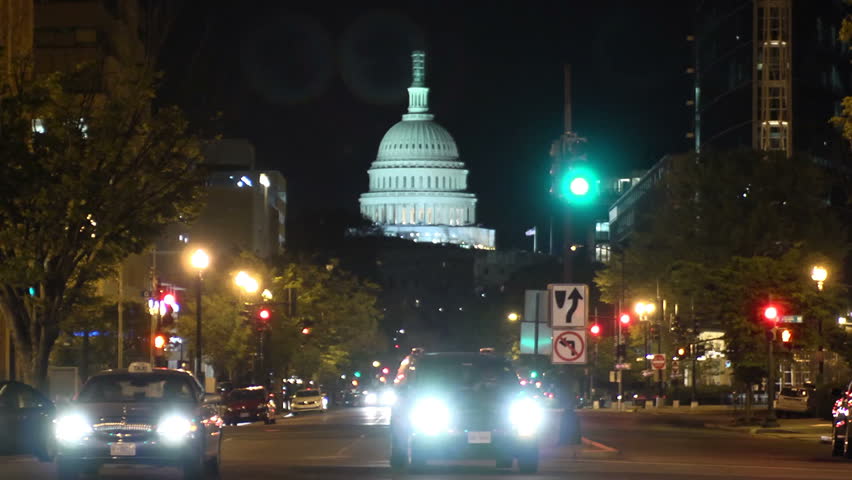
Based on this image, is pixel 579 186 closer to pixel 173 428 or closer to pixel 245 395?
pixel 173 428

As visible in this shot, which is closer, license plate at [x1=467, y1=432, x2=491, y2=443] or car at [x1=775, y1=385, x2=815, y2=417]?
license plate at [x1=467, y1=432, x2=491, y2=443]

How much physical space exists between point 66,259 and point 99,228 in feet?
3.88

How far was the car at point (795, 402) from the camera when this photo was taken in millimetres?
69438

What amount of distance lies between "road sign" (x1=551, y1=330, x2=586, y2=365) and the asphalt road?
1.90 meters

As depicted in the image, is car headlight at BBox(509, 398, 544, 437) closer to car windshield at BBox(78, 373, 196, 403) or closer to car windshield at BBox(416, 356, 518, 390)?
car windshield at BBox(416, 356, 518, 390)

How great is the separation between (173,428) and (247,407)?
3975 centimetres

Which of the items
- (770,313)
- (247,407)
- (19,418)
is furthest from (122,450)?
(247,407)

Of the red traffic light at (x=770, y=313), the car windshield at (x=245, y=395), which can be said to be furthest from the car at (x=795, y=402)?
the car windshield at (x=245, y=395)

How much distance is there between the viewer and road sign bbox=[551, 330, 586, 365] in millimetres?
30797

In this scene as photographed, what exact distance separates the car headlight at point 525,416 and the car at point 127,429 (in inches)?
Answer: 199

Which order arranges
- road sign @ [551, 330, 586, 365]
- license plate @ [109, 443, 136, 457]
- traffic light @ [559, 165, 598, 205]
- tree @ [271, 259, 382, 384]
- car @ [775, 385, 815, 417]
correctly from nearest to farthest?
license plate @ [109, 443, 136, 457] < traffic light @ [559, 165, 598, 205] < road sign @ [551, 330, 586, 365] < car @ [775, 385, 815, 417] < tree @ [271, 259, 382, 384]

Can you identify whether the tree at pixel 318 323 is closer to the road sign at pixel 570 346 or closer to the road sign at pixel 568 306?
the road sign at pixel 568 306

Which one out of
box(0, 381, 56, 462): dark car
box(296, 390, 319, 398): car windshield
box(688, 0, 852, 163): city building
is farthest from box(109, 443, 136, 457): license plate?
box(688, 0, 852, 163): city building

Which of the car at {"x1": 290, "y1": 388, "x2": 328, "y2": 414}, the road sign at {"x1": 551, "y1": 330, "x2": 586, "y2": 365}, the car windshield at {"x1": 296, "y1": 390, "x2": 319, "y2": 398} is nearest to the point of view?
the road sign at {"x1": 551, "y1": 330, "x2": 586, "y2": 365}
